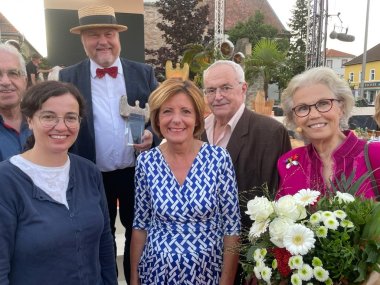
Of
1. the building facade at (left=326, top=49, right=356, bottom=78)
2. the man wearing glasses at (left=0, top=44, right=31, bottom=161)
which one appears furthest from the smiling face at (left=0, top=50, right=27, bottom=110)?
the building facade at (left=326, top=49, right=356, bottom=78)

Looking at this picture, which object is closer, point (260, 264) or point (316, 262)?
point (316, 262)

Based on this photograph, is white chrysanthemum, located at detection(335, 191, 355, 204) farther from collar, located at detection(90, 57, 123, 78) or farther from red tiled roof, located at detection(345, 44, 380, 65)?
red tiled roof, located at detection(345, 44, 380, 65)

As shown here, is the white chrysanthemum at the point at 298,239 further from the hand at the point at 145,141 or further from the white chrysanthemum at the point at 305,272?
the hand at the point at 145,141

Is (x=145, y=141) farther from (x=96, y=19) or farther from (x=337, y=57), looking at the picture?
(x=337, y=57)

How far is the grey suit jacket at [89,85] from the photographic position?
2.93 metres

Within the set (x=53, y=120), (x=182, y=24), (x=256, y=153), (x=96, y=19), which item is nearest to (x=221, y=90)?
(x=256, y=153)

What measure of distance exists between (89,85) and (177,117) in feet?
3.63

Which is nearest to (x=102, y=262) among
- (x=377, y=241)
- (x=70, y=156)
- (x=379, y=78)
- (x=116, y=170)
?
(x=70, y=156)

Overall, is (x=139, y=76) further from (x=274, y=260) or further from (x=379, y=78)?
(x=379, y=78)

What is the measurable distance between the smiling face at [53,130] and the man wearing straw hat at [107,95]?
0.95 metres

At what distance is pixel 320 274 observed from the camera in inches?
57.0

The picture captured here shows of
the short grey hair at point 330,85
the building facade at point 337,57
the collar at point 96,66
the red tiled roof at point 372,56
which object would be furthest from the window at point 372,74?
the short grey hair at point 330,85

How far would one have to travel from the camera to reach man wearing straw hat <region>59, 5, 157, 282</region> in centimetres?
296

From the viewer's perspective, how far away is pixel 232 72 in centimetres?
283
